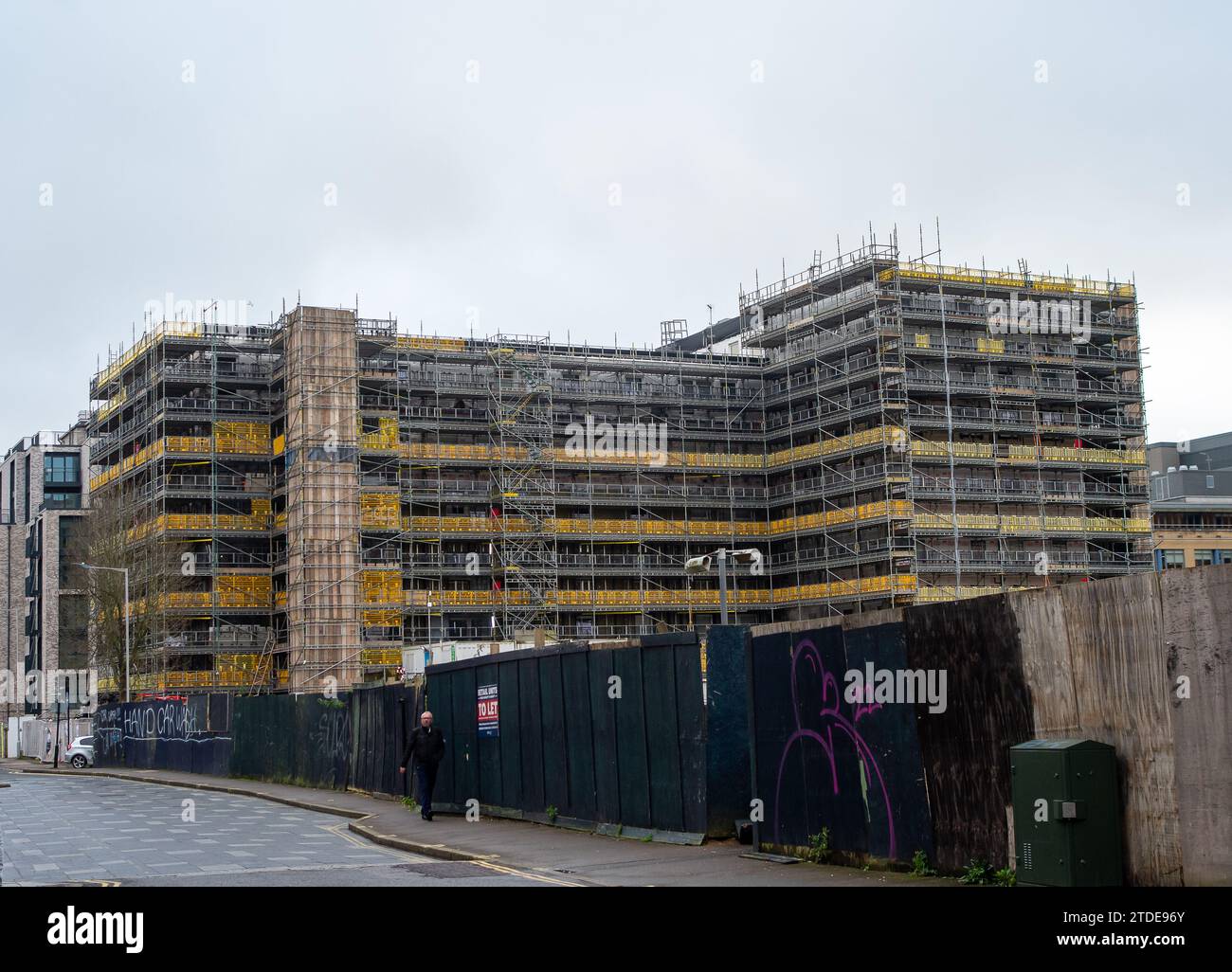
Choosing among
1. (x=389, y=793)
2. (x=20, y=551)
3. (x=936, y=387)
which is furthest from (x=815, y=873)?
(x=20, y=551)

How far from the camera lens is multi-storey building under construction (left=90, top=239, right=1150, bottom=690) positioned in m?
82.1

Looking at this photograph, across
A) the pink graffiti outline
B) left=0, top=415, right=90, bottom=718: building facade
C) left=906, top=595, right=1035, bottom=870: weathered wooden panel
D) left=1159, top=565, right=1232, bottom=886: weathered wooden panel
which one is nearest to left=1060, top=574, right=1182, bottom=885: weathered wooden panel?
left=1159, top=565, right=1232, bottom=886: weathered wooden panel

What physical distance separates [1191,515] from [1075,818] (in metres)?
104

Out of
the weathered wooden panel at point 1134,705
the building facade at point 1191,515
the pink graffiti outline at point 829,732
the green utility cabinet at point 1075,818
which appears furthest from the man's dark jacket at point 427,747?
the building facade at point 1191,515

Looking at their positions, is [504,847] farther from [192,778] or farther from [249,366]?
[249,366]

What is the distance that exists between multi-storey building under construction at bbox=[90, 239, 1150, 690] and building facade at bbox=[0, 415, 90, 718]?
9.13 m

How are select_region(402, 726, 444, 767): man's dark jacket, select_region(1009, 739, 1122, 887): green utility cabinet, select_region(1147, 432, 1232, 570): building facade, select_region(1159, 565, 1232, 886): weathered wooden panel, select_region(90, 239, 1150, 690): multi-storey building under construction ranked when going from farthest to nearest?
1. select_region(1147, 432, 1232, 570): building facade
2. select_region(90, 239, 1150, 690): multi-storey building under construction
3. select_region(402, 726, 444, 767): man's dark jacket
4. select_region(1009, 739, 1122, 887): green utility cabinet
5. select_region(1159, 565, 1232, 886): weathered wooden panel

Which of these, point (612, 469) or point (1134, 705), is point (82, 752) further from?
point (1134, 705)

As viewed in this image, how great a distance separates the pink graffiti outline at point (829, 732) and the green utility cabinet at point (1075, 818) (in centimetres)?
276

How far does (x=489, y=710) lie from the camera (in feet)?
84.1

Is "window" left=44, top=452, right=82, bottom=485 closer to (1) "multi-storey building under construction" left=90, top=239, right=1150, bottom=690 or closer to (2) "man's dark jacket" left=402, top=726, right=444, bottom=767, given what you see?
(1) "multi-storey building under construction" left=90, top=239, right=1150, bottom=690

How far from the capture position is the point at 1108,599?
12.8 m

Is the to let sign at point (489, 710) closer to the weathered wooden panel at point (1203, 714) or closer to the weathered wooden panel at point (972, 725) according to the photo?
the weathered wooden panel at point (972, 725)

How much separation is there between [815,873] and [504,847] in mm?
6048
